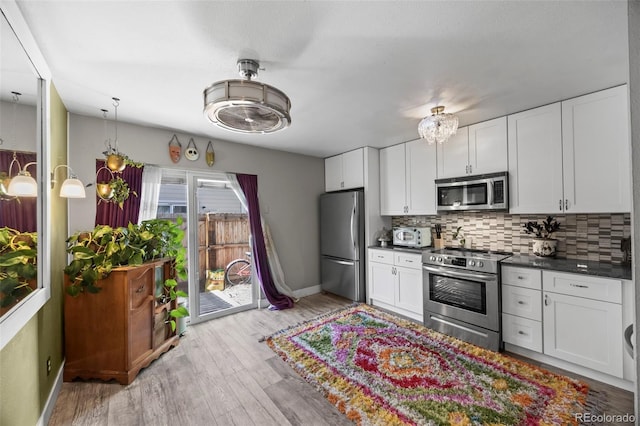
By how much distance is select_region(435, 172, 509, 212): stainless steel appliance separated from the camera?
278cm

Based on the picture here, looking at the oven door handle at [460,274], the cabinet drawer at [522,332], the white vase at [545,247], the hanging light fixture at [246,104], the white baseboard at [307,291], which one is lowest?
the white baseboard at [307,291]

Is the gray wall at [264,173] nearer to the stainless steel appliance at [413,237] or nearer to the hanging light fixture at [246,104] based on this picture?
the stainless steel appliance at [413,237]

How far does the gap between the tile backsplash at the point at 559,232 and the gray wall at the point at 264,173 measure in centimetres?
189

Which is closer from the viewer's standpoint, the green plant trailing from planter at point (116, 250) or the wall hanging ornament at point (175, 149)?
the green plant trailing from planter at point (116, 250)

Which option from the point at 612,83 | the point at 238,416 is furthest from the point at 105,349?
the point at 612,83

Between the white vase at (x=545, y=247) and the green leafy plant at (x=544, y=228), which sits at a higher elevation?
the green leafy plant at (x=544, y=228)

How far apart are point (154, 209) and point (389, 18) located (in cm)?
303

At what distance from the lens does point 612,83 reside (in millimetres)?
2100

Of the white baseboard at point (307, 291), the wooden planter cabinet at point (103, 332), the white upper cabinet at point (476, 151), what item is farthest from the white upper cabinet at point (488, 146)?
the wooden planter cabinet at point (103, 332)

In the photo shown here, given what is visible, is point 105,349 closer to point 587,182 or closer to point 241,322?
point 241,322

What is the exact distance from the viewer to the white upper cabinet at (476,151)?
282 cm

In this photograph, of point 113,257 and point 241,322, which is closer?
point 113,257

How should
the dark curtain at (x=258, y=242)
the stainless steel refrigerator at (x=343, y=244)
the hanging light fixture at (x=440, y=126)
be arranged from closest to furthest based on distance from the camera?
the hanging light fixture at (x=440, y=126) → the dark curtain at (x=258, y=242) → the stainless steel refrigerator at (x=343, y=244)

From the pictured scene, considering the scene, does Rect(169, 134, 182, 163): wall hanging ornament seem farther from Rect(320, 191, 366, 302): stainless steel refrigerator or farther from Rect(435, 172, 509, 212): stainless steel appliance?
Rect(435, 172, 509, 212): stainless steel appliance
